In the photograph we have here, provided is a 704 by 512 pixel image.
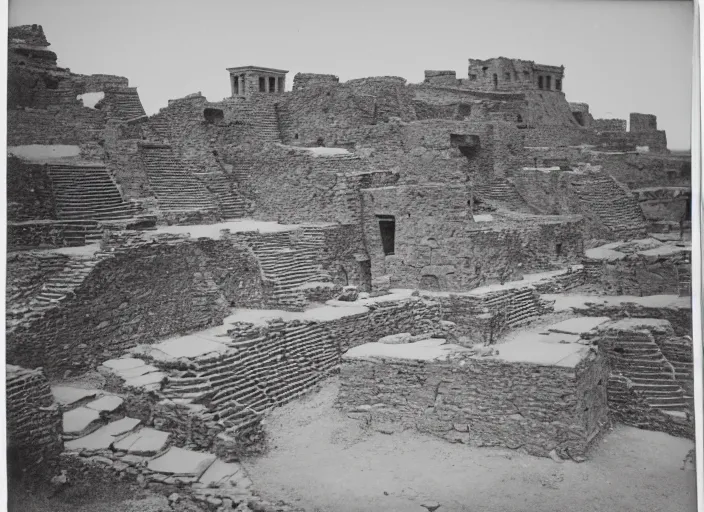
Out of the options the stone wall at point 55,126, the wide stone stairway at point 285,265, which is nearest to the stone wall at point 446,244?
the wide stone stairway at point 285,265

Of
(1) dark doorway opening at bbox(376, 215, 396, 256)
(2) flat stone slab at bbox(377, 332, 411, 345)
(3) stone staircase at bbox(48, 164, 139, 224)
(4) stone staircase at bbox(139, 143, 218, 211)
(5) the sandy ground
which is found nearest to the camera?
(5) the sandy ground

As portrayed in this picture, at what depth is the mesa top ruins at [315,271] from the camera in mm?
7777

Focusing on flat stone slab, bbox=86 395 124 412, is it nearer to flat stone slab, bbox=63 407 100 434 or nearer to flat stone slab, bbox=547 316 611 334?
flat stone slab, bbox=63 407 100 434

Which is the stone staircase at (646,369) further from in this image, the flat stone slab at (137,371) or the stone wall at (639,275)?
the flat stone slab at (137,371)

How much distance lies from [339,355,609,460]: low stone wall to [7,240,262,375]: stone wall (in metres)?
2.04

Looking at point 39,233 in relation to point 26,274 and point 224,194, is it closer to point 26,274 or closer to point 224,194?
point 26,274

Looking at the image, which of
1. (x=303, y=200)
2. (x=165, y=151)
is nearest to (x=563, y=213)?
(x=303, y=200)

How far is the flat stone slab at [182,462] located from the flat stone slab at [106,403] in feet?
2.52

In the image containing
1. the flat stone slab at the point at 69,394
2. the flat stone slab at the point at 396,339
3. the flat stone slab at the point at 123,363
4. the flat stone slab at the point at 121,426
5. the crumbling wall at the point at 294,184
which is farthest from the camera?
the crumbling wall at the point at 294,184

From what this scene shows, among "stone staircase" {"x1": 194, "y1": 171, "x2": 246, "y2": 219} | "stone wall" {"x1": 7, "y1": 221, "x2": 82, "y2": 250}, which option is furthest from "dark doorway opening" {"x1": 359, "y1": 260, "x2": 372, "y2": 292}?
"stone wall" {"x1": 7, "y1": 221, "x2": 82, "y2": 250}

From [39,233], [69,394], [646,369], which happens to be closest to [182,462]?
[69,394]

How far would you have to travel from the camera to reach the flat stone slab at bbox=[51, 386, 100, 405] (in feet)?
25.1

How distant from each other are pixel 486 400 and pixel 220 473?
2.72 m

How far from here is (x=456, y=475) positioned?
24.6ft
